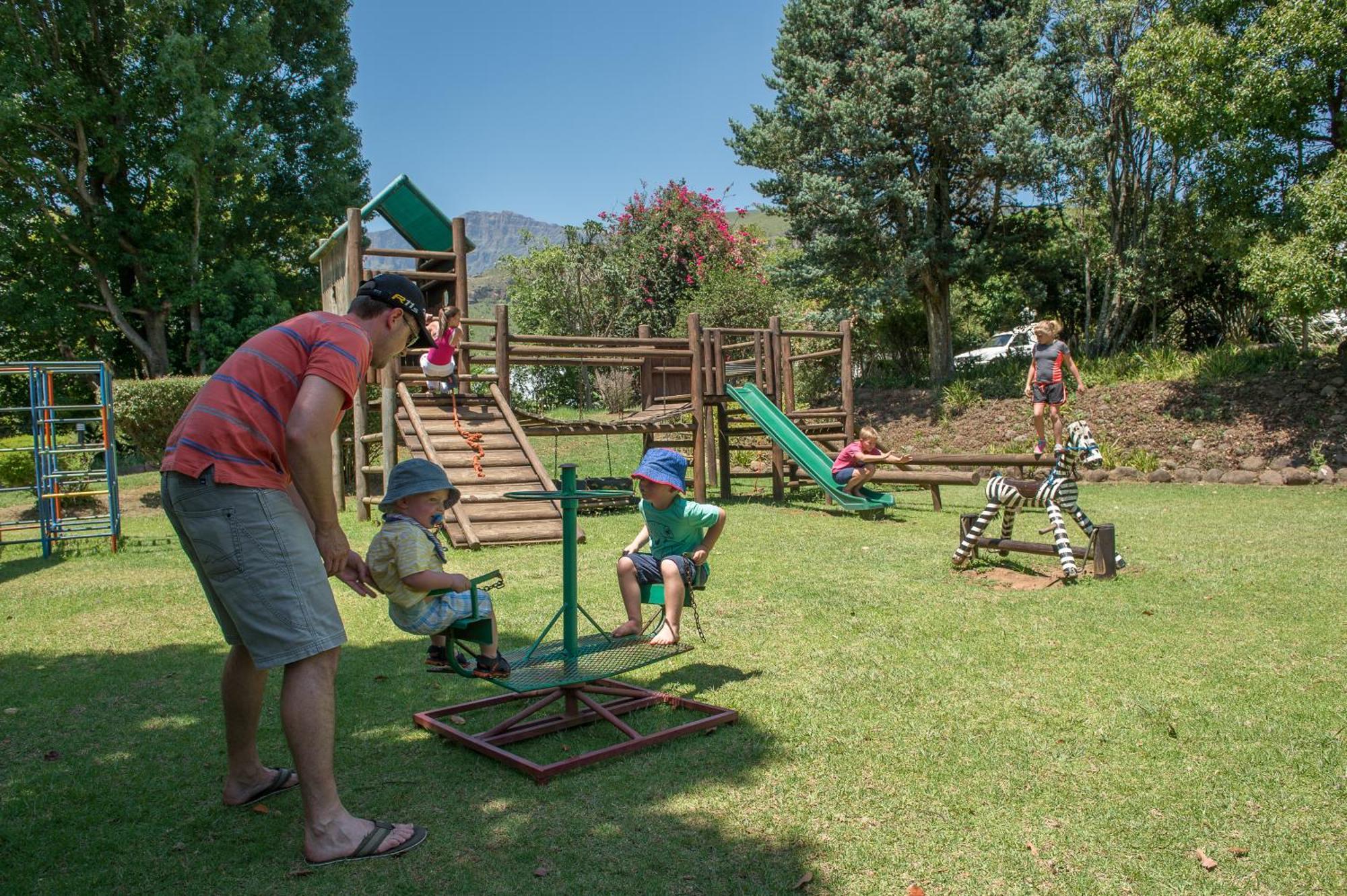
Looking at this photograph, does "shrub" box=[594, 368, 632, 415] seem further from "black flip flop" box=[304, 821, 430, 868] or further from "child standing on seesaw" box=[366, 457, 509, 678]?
"black flip flop" box=[304, 821, 430, 868]

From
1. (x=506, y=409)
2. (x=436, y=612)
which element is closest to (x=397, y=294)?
(x=436, y=612)

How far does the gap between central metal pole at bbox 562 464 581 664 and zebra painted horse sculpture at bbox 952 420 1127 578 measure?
4.73 m

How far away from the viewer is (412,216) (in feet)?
42.9

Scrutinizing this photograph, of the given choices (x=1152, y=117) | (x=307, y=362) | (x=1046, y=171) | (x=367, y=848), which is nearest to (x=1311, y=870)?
(x=367, y=848)

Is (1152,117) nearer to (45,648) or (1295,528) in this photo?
(1295,528)

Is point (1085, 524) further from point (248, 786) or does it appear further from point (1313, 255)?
point (1313, 255)

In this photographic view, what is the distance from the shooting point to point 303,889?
287 centimetres

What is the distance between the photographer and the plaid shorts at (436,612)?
12.1ft

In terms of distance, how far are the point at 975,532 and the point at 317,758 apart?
20.4 feet

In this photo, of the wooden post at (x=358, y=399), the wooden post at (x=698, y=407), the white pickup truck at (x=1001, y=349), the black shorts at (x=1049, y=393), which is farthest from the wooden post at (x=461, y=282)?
the white pickup truck at (x=1001, y=349)

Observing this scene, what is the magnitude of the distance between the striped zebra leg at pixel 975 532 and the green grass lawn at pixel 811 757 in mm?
706

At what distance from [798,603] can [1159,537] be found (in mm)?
5030

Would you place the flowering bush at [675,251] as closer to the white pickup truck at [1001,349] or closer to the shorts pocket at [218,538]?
the white pickup truck at [1001,349]

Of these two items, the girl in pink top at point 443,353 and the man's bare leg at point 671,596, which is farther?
the girl in pink top at point 443,353
